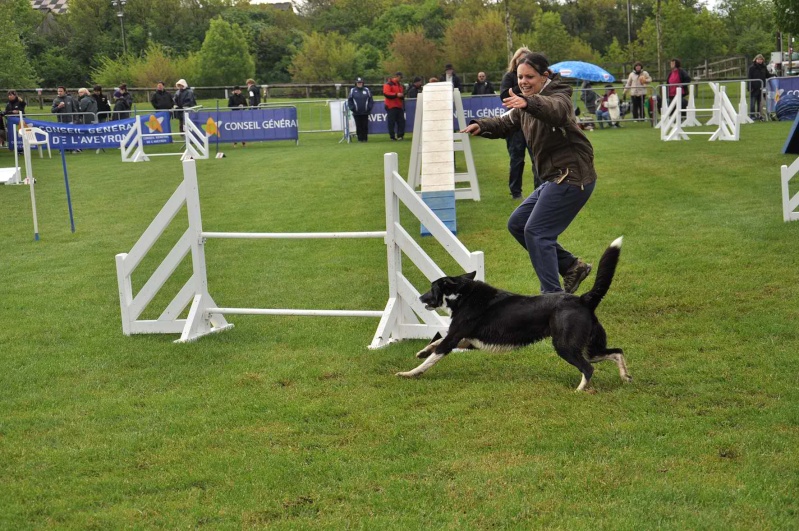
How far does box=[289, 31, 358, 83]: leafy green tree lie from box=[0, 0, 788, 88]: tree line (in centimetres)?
8

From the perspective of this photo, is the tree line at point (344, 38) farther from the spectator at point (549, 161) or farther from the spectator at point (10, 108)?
the spectator at point (549, 161)

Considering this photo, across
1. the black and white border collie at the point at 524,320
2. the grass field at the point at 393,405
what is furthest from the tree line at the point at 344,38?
the black and white border collie at the point at 524,320

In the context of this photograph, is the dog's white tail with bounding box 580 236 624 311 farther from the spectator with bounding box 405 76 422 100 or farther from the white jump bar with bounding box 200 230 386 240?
the spectator with bounding box 405 76 422 100

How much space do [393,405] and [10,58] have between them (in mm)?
53595

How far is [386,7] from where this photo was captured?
94250 millimetres

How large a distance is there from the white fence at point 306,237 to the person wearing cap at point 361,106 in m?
20.7

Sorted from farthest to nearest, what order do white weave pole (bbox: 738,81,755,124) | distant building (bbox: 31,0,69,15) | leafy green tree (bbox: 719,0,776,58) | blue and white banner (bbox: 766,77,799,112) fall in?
distant building (bbox: 31,0,69,15) < leafy green tree (bbox: 719,0,776,58) < blue and white banner (bbox: 766,77,799,112) < white weave pole (bbox: 738,81,755,124)

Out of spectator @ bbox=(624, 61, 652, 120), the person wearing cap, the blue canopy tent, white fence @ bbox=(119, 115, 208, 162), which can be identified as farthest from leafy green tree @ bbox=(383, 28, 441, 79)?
white fence @ bbox=(119, 115, 208, 162)

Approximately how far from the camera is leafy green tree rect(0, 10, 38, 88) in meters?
51.6

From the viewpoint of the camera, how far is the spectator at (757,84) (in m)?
27.2

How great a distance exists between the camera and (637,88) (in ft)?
95.1

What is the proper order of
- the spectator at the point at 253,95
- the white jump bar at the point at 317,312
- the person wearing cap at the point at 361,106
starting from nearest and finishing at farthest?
the white jump bar at the point at 317,312
the person wearing cap at the point at 361,106
the spectator at the point at 253,95

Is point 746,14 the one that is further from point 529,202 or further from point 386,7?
point 529,202

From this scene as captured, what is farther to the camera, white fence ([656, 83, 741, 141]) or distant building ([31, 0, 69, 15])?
distant building ([31, 0, 69, 15])
